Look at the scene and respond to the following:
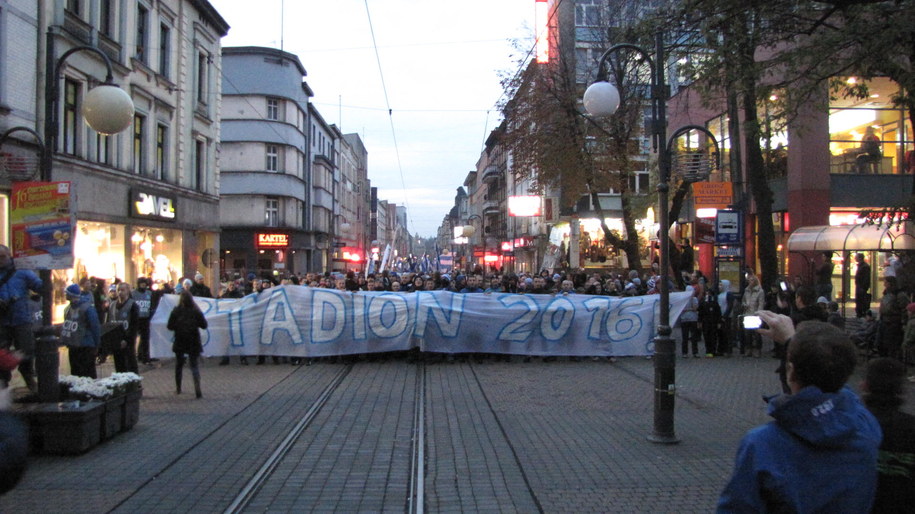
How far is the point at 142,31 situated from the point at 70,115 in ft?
19.5

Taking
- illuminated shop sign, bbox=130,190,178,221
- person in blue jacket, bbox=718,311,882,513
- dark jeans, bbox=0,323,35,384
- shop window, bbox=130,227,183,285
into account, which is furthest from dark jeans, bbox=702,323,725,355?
illuminated shop sign, bbox=130,190,178,221

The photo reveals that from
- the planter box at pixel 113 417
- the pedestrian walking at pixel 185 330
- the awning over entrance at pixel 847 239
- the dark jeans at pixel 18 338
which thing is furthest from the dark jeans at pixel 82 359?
the awning over entrance at pixel 847 239

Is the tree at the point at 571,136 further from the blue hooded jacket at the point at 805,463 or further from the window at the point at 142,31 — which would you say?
the blue hooded jacket at the point at 805,463

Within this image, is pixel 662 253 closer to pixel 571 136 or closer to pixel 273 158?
Result: pixel 571 136

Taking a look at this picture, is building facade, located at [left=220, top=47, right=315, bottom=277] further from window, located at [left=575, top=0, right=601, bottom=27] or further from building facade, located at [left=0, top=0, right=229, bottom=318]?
window, located at [left=575, top=0, right=601, bottom=27]

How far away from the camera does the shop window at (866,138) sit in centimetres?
2431

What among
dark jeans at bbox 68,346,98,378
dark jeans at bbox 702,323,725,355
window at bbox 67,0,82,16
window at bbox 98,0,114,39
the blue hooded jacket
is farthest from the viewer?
window at bbox 98,0,114,39

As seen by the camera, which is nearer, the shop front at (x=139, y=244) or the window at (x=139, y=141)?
the shop front at (x=139, y=244)

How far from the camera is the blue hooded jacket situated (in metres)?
2.42

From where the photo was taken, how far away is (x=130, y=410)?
8.96 meters

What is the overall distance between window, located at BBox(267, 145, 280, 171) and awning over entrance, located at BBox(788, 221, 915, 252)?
35.8 meters

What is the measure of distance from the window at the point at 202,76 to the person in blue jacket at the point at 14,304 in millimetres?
22825

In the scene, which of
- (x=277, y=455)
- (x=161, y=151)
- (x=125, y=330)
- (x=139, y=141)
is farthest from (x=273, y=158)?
(x=277, y=455)

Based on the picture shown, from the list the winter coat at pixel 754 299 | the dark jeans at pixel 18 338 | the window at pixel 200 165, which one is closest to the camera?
the dark jeans at pixel 18 338
